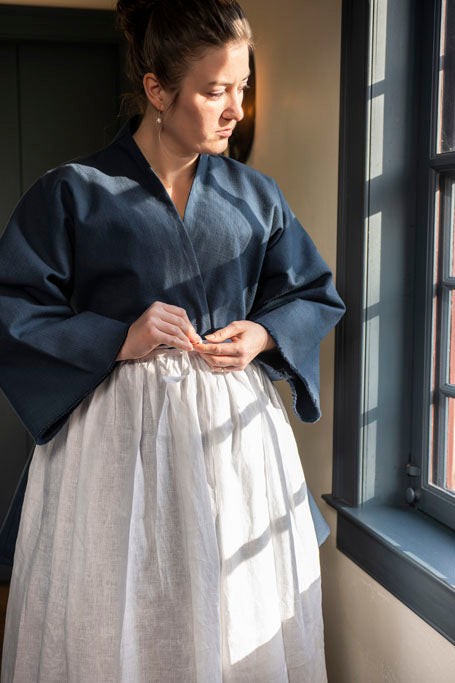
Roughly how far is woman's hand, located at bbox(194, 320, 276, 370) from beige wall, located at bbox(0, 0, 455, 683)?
340 millimetres

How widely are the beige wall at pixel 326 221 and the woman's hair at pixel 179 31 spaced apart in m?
0.39

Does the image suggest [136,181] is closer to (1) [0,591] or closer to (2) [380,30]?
(2) [380,30]

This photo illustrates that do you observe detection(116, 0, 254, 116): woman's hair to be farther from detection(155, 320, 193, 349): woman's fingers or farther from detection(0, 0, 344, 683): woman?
detection(155, 320, 193, 349): woman's fingers

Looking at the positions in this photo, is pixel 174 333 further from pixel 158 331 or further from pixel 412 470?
pixel 412 470

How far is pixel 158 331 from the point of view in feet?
3.96

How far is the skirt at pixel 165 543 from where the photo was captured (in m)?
1.22

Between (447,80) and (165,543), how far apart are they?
96 centimetres

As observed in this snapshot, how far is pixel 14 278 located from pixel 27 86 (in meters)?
1.99

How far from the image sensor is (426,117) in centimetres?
142

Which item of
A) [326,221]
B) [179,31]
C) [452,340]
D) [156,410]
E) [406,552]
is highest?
[179,31]

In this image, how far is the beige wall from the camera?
1392mm

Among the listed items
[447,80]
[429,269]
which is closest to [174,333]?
[429,269]

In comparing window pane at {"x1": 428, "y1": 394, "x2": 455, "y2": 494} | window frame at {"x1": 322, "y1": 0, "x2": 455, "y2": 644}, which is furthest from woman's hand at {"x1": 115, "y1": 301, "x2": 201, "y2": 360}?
window pane at {"x1": 428, "y1": 394, "x2": 455, "y2": 494}

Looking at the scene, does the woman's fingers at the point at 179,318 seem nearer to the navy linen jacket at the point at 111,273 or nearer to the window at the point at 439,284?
the navy linen jacket at the point at 111,273
